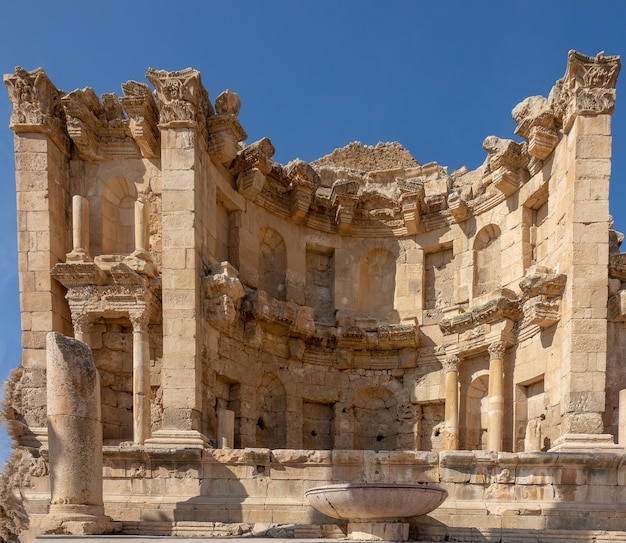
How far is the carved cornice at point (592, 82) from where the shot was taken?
12625 mm

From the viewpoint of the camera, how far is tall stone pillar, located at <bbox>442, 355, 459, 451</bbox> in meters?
15.5

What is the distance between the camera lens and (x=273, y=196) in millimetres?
16797

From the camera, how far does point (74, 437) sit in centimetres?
913

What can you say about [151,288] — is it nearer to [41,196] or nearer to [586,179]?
[41,196]

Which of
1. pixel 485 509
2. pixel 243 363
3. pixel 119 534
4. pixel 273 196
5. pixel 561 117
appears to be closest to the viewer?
pixel 119 534

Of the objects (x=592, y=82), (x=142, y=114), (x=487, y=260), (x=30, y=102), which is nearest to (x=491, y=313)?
(x=487, y=260)

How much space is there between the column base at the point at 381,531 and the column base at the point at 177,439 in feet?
13.0

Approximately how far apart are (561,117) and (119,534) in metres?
12.0

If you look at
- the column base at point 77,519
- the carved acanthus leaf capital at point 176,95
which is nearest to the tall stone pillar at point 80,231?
the carved acanthus leaf capital at point 176,95

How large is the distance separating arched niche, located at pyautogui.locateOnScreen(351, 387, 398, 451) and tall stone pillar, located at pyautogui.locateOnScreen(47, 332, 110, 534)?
922 centimetres

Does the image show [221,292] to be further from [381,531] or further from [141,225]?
[381,531]

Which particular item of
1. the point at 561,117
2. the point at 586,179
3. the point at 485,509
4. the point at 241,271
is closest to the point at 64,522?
the point at 485,509

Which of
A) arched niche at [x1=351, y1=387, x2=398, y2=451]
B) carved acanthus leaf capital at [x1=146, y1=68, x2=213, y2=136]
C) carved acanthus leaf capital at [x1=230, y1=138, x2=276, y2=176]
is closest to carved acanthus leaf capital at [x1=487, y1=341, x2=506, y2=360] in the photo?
arched niche at [x1=351, y1=387, x2=398, y2=451]

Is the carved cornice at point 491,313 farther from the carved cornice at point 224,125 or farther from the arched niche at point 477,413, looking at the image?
the carved cornice at point 224,125
